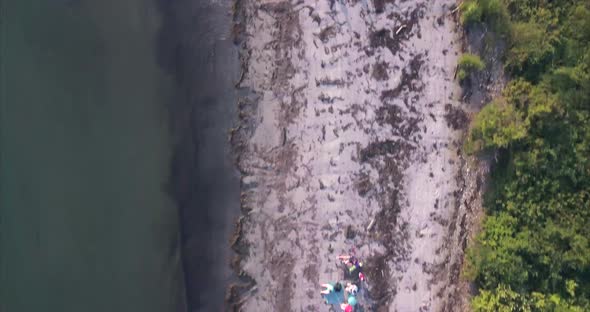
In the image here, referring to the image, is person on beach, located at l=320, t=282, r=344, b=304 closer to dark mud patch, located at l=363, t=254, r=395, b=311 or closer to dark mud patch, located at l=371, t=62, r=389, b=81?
dark mud patch, located at l=363, t=254, r=395, b=311

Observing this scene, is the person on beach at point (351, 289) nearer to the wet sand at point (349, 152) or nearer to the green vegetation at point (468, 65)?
the wet sand at point (349, 152)

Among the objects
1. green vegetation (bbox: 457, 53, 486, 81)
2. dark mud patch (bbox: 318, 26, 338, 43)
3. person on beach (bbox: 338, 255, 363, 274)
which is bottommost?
person on beach (bbox: 338, 255, 363, 274)

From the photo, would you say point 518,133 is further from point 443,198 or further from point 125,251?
point 125,251

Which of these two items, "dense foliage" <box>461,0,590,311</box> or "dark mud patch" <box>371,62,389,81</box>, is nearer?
"dense foliage" <box>461,0,590,311</box>

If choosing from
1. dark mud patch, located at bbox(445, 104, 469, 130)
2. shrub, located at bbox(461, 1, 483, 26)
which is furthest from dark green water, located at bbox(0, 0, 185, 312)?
shrub, located at bbox(461, 1, 483, 26)

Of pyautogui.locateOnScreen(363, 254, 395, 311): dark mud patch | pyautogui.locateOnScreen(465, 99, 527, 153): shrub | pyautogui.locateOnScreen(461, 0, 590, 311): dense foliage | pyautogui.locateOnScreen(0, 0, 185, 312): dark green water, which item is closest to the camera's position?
pyautogui.locateOnScreen(461, 0, 590, 311): dense foliage

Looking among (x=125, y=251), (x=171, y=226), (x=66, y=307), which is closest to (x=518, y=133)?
(x=171, y=226)

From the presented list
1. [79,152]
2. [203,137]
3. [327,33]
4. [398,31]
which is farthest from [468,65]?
[79,152]
